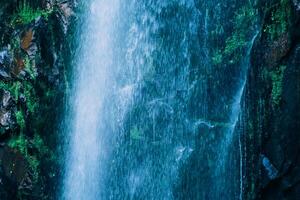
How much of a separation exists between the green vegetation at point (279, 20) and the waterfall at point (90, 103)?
2.85 metres

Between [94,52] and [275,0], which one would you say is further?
[94,52]

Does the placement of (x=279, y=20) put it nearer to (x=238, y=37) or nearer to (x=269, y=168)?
(x=238, y=37)

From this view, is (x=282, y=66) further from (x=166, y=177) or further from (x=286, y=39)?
(x=166, y=177)

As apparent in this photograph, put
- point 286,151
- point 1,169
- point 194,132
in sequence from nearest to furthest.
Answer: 1. point 286,151
2. point 194,132
3. point 1,169

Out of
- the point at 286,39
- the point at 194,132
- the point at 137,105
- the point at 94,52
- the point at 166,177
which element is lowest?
the point at 166,177

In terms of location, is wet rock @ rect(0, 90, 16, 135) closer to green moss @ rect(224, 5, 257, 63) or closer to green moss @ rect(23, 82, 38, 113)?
green moss @ rect(23, 82, 38, 113)

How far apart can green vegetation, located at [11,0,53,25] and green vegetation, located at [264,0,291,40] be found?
12.6 ft

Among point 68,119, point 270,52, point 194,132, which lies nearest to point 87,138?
point 68,119

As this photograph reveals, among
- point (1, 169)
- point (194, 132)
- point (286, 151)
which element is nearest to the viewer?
point (286, 151)

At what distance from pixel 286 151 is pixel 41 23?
467cm

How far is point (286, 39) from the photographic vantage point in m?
6.60

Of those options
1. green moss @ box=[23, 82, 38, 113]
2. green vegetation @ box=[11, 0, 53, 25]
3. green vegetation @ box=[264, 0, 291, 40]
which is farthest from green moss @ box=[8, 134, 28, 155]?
green vegetation @ box=[264, 0, 291, 40]

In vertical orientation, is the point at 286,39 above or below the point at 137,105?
above

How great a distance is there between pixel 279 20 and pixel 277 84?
3.06 feet
